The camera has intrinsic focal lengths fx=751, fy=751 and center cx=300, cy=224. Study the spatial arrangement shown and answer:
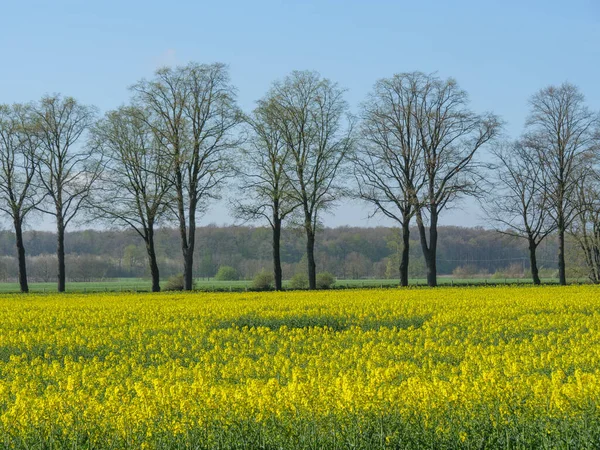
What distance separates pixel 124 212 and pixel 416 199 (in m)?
17.7

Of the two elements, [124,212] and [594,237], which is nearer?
[124,212]

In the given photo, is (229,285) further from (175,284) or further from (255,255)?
(255,255)

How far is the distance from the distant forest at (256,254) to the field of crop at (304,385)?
83404 millimetres

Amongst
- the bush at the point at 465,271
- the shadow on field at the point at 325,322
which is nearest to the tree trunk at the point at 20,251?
the shadow on field at the point at 325,322

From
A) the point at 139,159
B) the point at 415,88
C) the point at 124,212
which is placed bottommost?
the point at 124,212

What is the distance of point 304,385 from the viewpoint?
29.0ft

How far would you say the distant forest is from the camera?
4281 inches

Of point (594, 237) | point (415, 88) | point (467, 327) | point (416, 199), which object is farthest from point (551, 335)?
point (594, 237)

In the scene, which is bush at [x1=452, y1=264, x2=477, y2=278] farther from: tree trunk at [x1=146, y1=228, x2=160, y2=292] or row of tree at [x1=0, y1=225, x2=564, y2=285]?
tree trunk at [x1=146, y1=228, x2=160, y2=292]

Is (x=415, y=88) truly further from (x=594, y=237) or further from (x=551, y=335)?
(x=551, y=335)

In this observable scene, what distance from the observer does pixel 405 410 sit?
8.46 m

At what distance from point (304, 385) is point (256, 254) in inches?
4483

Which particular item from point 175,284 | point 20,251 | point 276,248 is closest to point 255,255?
point 175,284

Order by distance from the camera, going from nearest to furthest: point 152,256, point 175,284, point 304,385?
point 304,385 < point 152,256 < point 175,284
